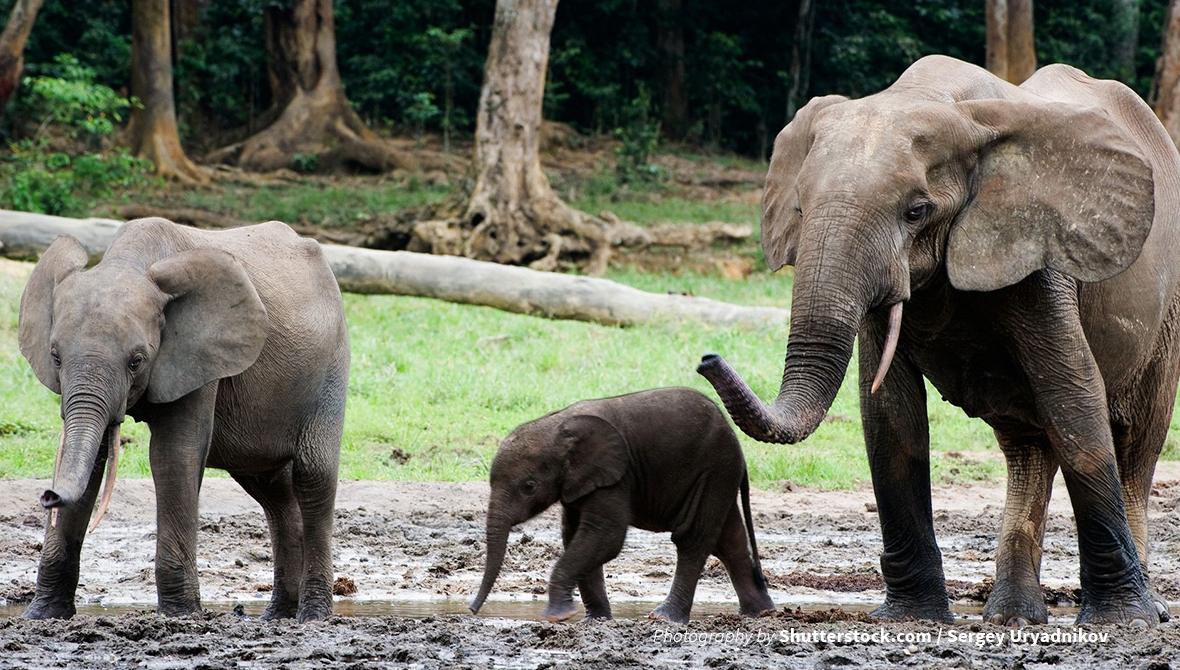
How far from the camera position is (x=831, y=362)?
5.54 meters

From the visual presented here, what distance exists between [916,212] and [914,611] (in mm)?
1902

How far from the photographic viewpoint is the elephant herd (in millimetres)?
5711

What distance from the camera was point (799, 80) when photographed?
28.7m

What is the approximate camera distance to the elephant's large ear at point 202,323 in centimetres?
624

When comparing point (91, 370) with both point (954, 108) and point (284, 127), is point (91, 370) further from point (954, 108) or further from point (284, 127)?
point (284, 127)

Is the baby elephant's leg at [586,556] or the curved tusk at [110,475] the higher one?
the curved tusk at [110,475]

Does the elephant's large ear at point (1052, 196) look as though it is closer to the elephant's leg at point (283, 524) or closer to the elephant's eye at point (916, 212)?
the elephant's eye at point (916, 212)

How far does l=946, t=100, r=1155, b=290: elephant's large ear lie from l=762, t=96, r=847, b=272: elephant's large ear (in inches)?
25.5

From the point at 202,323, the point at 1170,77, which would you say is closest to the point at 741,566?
the point at 202,323

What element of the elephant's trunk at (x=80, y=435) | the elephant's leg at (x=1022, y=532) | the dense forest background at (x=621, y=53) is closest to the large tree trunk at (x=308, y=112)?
the dense forest background at (x=621, y=53)

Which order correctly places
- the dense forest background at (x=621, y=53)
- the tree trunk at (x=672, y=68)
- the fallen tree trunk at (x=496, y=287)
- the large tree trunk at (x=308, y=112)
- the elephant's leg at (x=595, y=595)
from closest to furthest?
the elephant's leg at (x=595, y=595)
the fallen tree trunk at (x=496, y=287)
the large tree trunk at (x=308, y=112)
the dense forest background at (x=621, y=53)
the tree trunk at (x=672, y=68)

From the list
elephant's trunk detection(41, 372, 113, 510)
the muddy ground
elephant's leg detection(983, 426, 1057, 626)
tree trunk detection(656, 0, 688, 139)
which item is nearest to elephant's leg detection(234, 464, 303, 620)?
the muddy ground

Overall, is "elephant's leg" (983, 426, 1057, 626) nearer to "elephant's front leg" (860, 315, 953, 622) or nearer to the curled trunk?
"elephant's front leg" (860, 315, 953, 622)

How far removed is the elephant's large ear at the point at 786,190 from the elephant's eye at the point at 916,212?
0.56 metres
